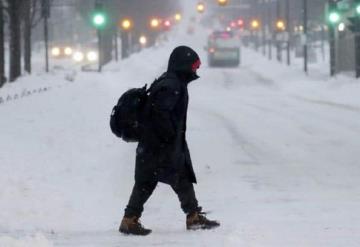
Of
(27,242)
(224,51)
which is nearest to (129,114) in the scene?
(27,242)

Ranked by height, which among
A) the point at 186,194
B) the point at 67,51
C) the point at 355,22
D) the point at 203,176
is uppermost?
the point at 355,22

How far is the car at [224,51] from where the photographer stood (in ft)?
187

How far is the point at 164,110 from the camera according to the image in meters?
7.22

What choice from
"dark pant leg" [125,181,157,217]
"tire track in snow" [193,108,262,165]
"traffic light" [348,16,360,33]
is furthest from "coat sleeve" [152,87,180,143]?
"traffic light" [348,16,360,33]

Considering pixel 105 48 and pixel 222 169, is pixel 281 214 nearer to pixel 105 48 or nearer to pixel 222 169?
pixel 222 169

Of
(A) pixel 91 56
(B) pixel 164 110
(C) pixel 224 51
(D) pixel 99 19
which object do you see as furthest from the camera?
(A) pixel 91 56

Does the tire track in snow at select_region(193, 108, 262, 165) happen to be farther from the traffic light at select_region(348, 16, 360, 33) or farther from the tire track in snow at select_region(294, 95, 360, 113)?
the traffic light at select_region(348, 16, 360, 33)

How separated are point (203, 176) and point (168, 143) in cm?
507

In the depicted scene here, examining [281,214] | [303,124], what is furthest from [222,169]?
[303,124]

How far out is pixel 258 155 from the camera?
1457 cm

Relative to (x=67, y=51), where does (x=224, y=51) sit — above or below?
below

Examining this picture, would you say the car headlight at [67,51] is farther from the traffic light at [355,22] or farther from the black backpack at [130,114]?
the black backpack at [130,114]

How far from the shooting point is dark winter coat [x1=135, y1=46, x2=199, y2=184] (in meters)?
7.27

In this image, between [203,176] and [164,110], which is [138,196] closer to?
[164,110]
